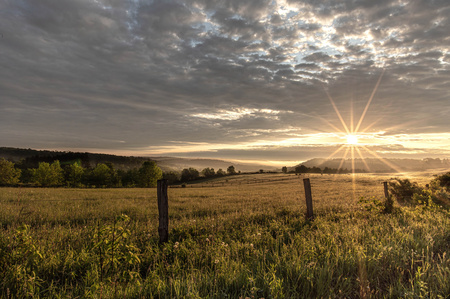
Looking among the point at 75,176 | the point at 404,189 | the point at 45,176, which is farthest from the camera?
the point at 75,176

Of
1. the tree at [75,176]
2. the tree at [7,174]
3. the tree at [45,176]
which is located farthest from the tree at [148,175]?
the tree at [7,174]

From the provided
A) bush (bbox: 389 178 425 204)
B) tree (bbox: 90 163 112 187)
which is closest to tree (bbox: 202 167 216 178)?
tree (bbox: 90 163 112 187)

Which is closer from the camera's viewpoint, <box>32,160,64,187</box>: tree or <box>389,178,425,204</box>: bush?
<box>389,178,425,204</box>: bush

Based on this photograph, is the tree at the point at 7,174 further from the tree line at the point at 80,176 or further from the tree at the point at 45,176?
the tree at the point at 45,176

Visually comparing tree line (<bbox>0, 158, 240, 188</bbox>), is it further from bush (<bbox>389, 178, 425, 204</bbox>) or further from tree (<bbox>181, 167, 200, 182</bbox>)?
bush (<bbox>389, 178, 425, 204</bbox>)

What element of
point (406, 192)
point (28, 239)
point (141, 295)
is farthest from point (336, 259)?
point (406, 192)

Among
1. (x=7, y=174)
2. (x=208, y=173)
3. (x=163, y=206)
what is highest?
(x=163, y=206)

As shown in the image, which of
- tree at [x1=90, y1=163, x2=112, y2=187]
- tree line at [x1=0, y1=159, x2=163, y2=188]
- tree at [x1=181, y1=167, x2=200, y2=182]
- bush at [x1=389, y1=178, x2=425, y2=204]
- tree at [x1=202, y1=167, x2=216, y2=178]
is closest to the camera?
bush at [x1=389, y1=178, x2=425, y2=204]

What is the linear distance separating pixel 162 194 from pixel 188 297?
3.68 meters

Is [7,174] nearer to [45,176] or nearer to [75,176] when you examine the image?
[45,176]

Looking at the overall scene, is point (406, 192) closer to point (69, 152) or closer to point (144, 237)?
point (144, 237)

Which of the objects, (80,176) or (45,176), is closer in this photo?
(45,176)

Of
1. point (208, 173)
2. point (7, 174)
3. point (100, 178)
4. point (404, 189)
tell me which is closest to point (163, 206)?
point (404, 189)

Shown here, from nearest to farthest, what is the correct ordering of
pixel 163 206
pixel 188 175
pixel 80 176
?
1. pixel 163 206
2. pixel 80 176
3. pixel 188 175
